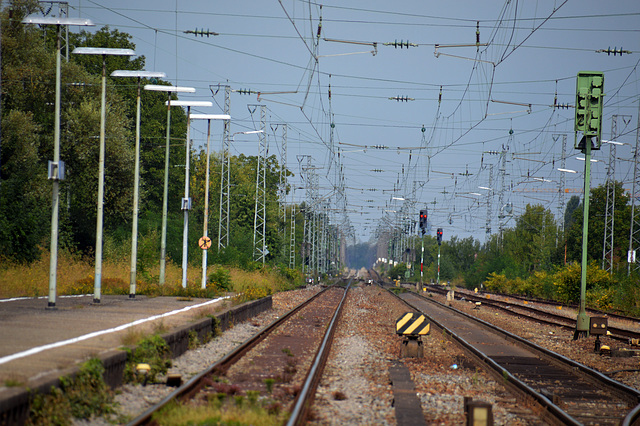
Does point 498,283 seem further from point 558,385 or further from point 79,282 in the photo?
point 558,385

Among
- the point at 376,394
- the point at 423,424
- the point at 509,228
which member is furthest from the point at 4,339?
the point at 509,228

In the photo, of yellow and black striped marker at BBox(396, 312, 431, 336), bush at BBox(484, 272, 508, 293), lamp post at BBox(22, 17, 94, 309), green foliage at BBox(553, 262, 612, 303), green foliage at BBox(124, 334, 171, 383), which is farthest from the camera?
bush at BBox(484, 272, 508, 293)

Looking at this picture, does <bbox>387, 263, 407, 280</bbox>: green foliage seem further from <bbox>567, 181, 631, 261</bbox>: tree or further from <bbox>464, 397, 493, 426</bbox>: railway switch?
<bbox>464, 397, 493, 426</bbox>: railway switch

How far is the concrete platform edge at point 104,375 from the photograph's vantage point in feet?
24.1

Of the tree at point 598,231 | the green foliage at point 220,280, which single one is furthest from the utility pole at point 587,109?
the tree at point 598,231

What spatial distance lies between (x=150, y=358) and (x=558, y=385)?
7.91 metres

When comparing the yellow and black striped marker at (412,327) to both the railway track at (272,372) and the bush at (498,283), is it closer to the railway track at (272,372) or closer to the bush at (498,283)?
the railway track at (272,372)

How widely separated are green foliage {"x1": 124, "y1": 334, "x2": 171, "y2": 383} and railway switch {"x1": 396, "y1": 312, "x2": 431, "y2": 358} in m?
5.89

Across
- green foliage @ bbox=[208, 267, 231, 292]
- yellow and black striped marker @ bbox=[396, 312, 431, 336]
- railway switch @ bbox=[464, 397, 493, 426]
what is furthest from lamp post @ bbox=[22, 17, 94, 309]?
railway switch @ bbox=[464, 397, 493, 426]

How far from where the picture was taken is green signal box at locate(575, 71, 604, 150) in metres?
21.2

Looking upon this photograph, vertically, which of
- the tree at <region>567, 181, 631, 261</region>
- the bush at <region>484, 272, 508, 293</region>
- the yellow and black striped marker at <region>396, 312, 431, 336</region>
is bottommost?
the bush at <region>484, 272, 508, 293</region>

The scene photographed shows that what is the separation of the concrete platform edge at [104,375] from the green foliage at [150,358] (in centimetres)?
28

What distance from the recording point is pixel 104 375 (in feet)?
32.9

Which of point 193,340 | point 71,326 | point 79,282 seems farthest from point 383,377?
point 79,282
